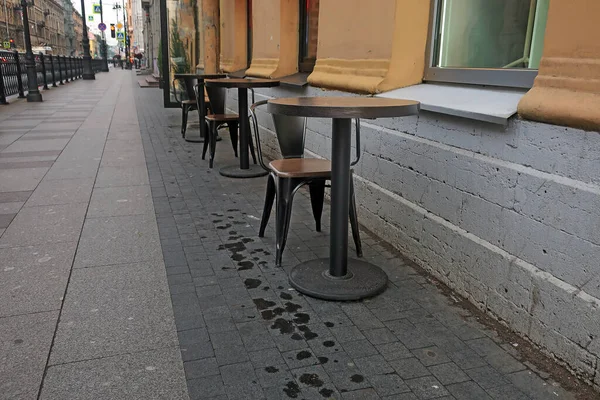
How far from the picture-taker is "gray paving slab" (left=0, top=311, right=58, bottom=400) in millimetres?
2217

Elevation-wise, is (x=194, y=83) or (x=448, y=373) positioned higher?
(x=194, y=83)

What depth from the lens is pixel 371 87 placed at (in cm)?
408

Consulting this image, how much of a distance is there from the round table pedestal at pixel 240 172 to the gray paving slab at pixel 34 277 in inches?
98.1

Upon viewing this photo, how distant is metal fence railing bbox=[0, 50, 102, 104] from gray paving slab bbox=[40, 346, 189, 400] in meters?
14.0

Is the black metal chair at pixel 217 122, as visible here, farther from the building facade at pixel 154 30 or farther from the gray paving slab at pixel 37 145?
the building facade at pixel 154 30

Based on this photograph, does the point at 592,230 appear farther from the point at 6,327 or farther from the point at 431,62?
the point at 6,327

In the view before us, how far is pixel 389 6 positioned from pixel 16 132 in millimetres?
7949

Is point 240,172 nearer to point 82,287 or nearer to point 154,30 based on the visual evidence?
point 82,287

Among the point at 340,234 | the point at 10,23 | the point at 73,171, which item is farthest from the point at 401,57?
the point at 10,23

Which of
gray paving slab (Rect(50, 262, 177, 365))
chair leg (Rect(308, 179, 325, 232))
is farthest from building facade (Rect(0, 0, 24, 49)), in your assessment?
gray paving slab (Rect(50, 262, 177, 365))

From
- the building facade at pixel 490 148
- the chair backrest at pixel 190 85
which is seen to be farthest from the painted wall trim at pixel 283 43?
the chair backrest at pixel 190 85

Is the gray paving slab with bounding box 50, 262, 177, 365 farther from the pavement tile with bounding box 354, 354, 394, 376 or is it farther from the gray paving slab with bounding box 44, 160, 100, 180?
the gray paving slab with bounding box 44, 160, 100, 180

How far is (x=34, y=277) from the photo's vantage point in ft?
10.9

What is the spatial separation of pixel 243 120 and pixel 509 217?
411 centimetres
